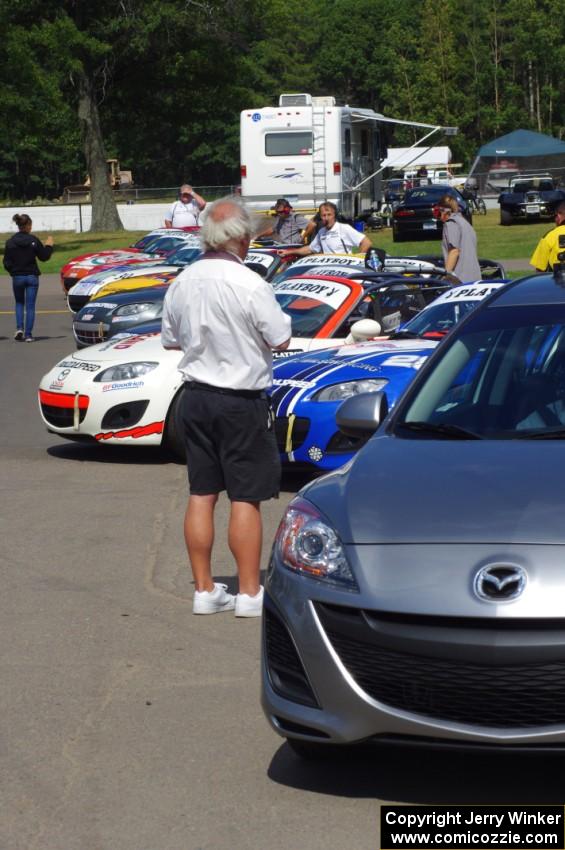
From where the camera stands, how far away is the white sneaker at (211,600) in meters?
6.41

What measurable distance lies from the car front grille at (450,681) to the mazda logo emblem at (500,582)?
5.6 inches

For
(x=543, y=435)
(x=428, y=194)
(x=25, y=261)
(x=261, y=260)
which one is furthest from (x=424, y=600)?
(x=428, y=194)

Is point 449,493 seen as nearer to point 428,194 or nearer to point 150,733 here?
point 150,733

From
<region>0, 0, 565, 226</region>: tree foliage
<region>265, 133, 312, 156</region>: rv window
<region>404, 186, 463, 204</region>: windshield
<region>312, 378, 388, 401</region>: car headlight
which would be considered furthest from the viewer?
<region>0, 0, 565, 226</region>: tree foliage

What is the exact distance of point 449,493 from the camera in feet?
14.1

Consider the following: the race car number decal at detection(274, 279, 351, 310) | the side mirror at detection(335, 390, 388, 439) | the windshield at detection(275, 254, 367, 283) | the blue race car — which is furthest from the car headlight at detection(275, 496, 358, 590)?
the windshield at detection(275, 254, 367, 283)

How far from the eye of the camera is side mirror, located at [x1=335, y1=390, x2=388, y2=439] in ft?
17.4

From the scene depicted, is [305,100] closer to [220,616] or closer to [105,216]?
[105,216]

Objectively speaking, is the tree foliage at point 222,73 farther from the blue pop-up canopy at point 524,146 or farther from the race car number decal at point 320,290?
the race car number decal at point 320,290

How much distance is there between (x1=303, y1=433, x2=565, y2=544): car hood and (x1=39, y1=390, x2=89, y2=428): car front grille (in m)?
6.01

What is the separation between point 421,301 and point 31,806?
8.47 m

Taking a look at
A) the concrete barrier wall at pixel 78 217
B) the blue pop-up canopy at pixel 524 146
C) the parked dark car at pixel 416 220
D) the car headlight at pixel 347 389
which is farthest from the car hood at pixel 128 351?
the blue pop-up canopy at pixel 524 146

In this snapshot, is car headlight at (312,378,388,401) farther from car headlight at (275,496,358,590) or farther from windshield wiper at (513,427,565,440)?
car headlight at (275,496,358,590)

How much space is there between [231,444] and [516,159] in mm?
58648
